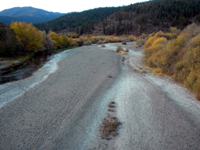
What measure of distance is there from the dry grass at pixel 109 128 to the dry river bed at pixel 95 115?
0.53ft

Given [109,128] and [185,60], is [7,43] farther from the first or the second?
[185,60]

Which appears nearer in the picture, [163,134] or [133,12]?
[163,134]

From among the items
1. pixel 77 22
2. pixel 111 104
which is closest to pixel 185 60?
pixel 111 104

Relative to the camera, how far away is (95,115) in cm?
661

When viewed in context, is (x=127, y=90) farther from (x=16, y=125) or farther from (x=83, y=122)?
(x=16, y=125)

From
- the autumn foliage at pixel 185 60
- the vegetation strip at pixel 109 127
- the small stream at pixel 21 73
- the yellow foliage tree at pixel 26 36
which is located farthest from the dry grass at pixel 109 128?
the yellow foliage tree at pixel 26 36

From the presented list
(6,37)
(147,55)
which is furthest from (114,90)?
(6,37)

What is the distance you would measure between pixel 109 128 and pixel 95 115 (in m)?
1.33

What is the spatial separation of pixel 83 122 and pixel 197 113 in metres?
5.90

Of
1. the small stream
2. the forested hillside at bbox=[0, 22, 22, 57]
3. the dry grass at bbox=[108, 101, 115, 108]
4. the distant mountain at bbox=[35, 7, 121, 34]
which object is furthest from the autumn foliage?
the distant mountain at bbox=[35, 7, 121, 34]

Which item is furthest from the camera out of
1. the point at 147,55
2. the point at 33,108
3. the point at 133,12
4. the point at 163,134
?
the point at 133,12

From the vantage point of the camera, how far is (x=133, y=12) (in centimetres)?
9781

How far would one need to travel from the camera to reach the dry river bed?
4.87 m

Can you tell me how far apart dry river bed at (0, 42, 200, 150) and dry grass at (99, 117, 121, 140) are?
0.16 m
